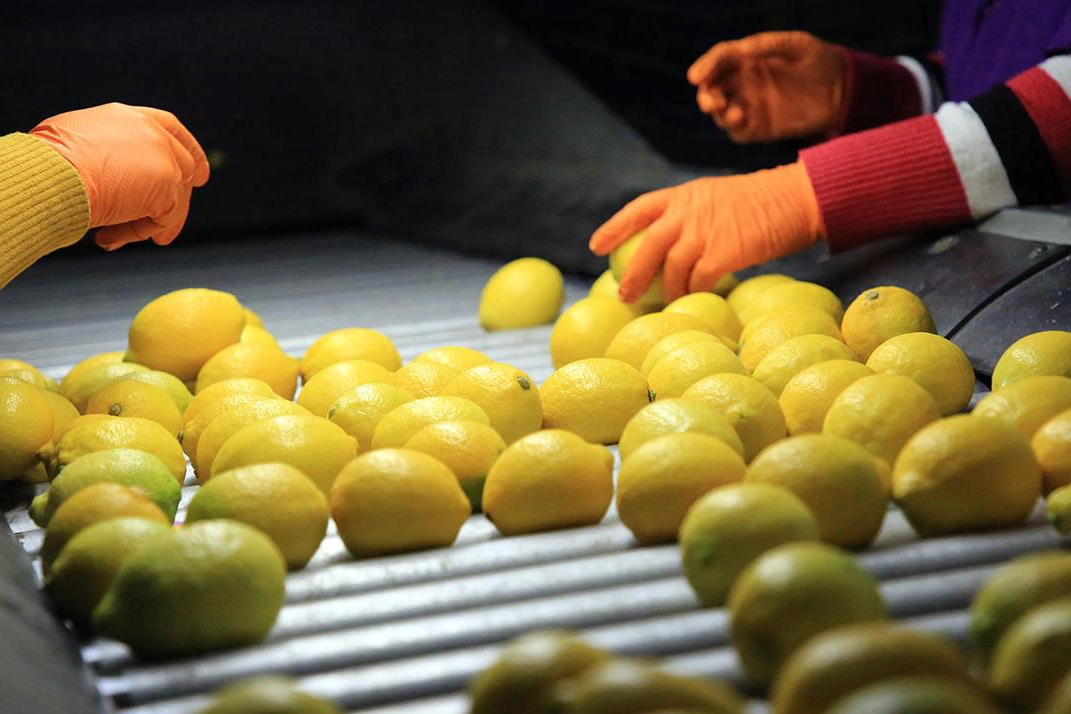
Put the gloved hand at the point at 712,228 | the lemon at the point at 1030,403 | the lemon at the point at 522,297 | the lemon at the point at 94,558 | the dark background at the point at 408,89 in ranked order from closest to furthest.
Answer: the lemon at the point at 94,558 → the lemon at the point at 1030,403 → the gloved hand at the point at 712,228 → the lemon at the point at 522,297 → the dark background at the point at 408,89

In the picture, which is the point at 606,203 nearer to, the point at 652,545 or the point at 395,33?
the point at 395,33

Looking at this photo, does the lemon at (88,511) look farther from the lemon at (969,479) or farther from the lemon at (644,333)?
the lemon at (644,333)

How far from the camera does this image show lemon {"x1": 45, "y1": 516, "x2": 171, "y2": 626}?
1.16 m

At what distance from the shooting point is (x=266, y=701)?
0.82 meters

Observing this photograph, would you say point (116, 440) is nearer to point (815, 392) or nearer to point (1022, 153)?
point (815, 392)

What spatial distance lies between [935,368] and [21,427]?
3.89 ft

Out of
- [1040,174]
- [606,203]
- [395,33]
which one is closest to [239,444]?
[1040,174]

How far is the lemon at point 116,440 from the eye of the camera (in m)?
1.55

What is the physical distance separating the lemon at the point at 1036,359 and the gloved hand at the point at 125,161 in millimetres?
1370

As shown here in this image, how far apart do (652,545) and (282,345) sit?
1.49 metres

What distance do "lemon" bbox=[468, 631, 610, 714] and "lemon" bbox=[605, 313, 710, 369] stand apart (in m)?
1.05

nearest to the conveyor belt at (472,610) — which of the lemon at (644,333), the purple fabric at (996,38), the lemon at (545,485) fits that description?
the lemon at (545,485)

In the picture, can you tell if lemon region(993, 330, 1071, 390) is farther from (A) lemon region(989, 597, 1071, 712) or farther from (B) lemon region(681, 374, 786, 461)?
(A) lemon region(989, 597, 1071, 712)

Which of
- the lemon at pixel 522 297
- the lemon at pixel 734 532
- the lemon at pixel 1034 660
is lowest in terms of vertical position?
the lemon at pixel 522 297
